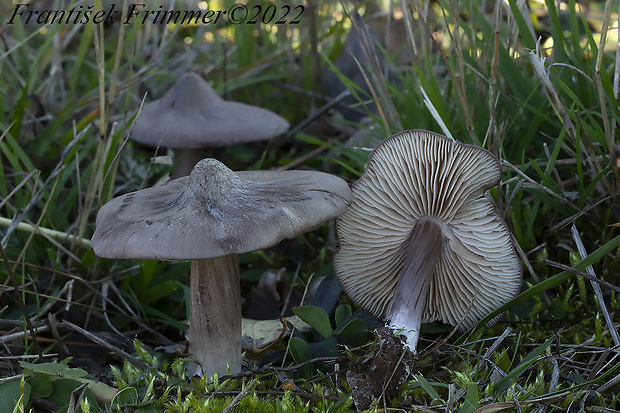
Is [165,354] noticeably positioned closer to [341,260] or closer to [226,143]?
[341,260]

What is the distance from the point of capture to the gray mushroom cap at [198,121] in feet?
8.86

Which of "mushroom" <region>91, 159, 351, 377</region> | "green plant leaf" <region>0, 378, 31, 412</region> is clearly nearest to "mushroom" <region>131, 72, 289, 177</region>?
"mushroom" <region>91, 159, 351, 377</region>

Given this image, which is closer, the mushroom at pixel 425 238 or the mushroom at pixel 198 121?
the mushroom at pixel 425 238

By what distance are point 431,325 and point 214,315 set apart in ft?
2.56

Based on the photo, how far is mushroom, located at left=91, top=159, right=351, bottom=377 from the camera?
142cm

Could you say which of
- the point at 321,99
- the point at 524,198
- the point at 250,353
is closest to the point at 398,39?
the point at 321,99

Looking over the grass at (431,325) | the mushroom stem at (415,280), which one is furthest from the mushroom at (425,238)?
the grass at (431,325)

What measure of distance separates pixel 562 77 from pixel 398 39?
2011 millimetres

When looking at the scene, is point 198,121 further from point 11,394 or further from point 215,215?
point 11,394

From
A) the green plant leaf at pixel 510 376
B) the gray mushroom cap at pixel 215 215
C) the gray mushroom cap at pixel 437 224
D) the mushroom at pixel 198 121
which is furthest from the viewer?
the mushroom at pixel 198 121

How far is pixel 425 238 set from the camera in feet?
6.15

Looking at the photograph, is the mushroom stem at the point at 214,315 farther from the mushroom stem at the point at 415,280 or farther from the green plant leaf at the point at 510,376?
the green plant leaf at the point at 510,376

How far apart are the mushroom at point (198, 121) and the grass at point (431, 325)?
9.4 inches

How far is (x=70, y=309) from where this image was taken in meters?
2.10
